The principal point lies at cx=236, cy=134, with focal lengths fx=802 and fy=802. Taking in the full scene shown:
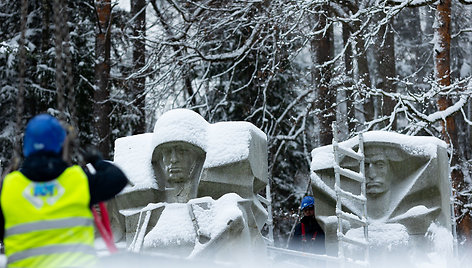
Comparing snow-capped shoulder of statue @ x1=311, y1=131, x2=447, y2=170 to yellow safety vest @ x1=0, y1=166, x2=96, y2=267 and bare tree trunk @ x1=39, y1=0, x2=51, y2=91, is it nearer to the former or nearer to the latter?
yellow safety vest @ x1=0, y1=166, x2=96, y2=267

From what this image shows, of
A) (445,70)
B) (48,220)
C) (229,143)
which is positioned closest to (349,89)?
(445,70)

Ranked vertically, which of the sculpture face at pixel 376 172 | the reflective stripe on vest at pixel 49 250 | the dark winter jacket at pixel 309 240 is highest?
the reflective stripe on vest at pixel 49 250

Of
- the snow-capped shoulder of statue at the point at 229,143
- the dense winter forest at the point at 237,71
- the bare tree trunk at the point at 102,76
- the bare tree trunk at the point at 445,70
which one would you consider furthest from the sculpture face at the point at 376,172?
the bare tree trunk at the point at 102,76

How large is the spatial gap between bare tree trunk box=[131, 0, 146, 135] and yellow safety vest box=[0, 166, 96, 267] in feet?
44.3

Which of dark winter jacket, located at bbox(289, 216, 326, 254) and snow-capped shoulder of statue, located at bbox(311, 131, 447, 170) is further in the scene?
dark winter jacket, located at bbox(289, 216, 326, 254)

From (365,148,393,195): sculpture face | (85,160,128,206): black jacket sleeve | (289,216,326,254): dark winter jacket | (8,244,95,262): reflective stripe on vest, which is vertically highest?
(85,160,128,206): black jacket sleeve

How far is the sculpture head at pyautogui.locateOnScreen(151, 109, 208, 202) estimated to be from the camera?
10141 millimetres

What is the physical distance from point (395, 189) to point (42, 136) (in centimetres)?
753

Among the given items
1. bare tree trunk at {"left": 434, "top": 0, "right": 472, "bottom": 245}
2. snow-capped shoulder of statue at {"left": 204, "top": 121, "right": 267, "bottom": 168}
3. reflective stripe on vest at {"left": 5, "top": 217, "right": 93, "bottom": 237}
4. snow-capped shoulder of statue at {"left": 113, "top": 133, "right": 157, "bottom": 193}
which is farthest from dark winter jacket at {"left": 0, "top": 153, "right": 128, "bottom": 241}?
bare tree trunk at {"left": 434, "top": 0, "right": 472, "bottom": 245}

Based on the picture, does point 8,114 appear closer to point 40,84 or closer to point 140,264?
point 40,84

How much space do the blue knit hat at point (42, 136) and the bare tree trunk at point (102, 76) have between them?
13079 mm

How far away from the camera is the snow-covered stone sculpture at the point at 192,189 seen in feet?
31.3

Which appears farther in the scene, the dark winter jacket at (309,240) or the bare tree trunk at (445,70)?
the bare tree trunk at (445,70)

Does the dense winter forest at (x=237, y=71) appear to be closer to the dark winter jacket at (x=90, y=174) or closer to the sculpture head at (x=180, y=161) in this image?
the sculpture head at (x=180, y=161)
